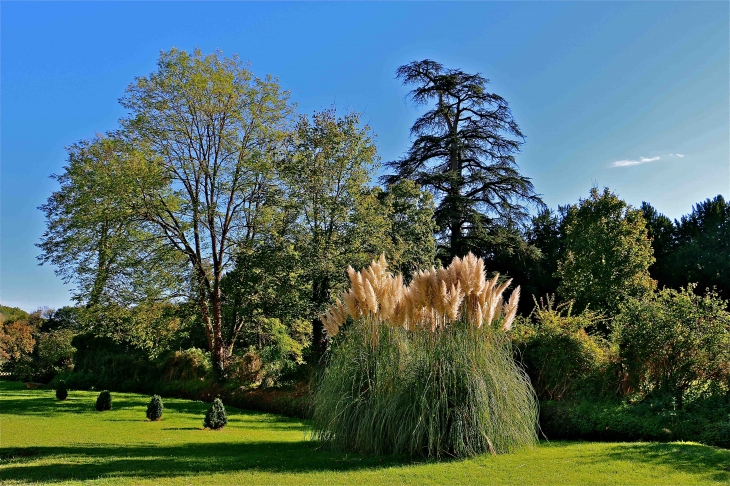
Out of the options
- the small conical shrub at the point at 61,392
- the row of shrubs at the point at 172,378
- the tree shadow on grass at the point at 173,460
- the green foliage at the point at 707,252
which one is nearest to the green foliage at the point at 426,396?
the tree shadow on grass at the point at 173,460

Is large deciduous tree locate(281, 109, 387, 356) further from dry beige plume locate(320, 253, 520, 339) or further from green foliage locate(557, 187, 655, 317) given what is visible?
dry beige plume locate(320, 253, 520, 339)

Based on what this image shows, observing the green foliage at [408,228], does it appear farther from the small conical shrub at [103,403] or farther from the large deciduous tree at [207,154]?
the small conical shrub at [103,403]

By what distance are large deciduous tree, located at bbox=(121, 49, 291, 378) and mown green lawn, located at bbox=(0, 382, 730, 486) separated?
32.1ft

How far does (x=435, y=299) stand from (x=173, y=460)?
4596 millimetres

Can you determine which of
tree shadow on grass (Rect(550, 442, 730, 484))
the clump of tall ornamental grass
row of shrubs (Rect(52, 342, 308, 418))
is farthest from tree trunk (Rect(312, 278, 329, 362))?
tree shadow on grass (Rect(550, 442, 730, 484))

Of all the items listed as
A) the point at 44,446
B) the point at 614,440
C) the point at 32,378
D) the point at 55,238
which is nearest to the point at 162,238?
the point at 55,238

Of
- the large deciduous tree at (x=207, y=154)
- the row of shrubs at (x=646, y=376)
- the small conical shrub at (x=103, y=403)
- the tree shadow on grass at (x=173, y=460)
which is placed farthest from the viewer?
the large deciduous tree at (x=207, y=154)

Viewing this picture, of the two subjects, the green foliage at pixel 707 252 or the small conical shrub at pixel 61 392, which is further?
the green foliage at pixel 707 252

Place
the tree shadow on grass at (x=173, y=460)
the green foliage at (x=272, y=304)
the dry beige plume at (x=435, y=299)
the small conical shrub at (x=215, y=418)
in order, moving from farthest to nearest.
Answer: the green foliage at (x=272, y=304), the small conical shrub at (x=215, y=418), the dry beige plume at (x=435, y=299), the tree shadow on grass at (x=173, y=460)

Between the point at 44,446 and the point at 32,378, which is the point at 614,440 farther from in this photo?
the point at 32,378

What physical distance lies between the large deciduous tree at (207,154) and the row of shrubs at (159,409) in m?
5.02

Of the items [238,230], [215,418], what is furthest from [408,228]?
[215,418]

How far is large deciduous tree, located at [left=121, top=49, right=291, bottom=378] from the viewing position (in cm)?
1948

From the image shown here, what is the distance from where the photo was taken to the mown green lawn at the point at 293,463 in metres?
6.10
